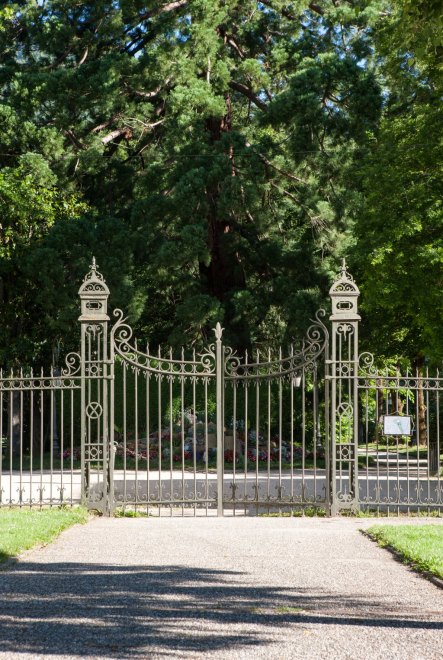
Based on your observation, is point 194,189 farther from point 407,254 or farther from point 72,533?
point 72,533

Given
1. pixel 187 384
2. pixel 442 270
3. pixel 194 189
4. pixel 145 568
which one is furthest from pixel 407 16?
pixel 187 384

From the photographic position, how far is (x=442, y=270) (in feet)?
72.2

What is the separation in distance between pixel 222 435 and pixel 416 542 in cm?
396

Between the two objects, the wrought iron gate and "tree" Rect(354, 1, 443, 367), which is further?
"tree" Rect(354, 1, 443, 367)

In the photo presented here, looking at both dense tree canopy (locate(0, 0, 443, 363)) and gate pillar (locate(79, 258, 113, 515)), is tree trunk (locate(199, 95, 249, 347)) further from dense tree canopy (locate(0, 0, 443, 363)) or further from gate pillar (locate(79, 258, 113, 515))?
gate pillar (locate(79, 258, 113, 515))

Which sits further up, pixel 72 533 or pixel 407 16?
pixel 407 16

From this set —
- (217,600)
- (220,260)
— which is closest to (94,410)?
(217,600)

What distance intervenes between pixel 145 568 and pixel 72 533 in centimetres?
279

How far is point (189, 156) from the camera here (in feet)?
92.4

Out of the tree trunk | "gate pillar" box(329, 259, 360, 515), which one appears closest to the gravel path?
"gate pillar" box(329, 259, 360, 515)

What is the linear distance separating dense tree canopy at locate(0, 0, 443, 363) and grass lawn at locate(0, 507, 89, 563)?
1346 cm

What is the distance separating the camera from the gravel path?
603 cm

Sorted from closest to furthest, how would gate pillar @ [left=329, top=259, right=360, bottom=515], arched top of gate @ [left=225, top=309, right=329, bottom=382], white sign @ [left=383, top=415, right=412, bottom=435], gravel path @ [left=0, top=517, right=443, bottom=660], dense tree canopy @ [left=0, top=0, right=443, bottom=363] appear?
gravel path @ [left=0, top=517, right=443, bottom=660] < white sign @ [left=383, top=415, right=412, bottom=435] < gate pillar @ [left=329, top=259, right=360, bottom=515] < arched top of gate @ [left=225, top=309, right=329, bottom=382] < dense tree canopy @ [left=0, top=0, right=443, bottom=363]

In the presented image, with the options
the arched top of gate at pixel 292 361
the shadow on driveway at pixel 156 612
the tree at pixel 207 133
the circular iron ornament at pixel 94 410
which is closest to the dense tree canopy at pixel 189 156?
the tree at pixel 207 133
